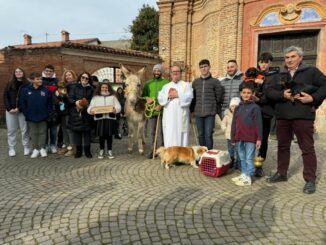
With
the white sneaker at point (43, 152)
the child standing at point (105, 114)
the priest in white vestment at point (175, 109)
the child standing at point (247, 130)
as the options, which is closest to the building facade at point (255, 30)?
the priest in white vestment at point (175, 109)

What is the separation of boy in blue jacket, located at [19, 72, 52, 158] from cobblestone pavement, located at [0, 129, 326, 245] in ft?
3.31

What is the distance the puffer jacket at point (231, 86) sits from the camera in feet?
19.6

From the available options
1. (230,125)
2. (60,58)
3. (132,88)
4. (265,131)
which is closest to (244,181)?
(265,131)

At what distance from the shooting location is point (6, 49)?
546 inches

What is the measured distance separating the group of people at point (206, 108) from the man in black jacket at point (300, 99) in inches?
0.5

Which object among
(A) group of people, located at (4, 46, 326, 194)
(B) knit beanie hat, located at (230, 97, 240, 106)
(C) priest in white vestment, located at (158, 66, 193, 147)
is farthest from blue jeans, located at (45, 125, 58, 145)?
(B) knit beanie hat, located at (230, 97, 240, 106)

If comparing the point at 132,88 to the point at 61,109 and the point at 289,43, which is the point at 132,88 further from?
the point at 289,43

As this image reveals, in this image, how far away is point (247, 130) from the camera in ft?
16.7

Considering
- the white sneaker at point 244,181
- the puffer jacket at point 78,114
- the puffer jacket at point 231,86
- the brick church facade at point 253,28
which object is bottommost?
the white sneaker at point 244,181

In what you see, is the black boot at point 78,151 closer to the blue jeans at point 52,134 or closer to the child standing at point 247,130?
the blue jeans at point 52,134

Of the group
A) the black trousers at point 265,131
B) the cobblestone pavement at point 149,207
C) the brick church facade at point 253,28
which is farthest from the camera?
the brick church facade at point 253,28

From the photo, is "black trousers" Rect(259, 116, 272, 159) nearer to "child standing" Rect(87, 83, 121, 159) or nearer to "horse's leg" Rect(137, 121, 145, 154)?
"horse's leg" Rect(137, 121, 145, 154)

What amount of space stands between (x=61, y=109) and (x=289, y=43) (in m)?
9.09

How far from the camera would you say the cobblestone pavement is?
3.38 meters
